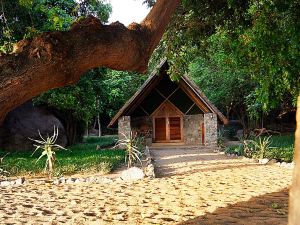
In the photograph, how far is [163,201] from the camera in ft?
22.4

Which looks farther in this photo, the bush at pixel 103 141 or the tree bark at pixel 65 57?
the bush at pixel 103 141

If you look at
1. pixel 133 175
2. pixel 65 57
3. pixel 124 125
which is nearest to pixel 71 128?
pixel 124 125

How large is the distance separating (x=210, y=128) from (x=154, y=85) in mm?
3950

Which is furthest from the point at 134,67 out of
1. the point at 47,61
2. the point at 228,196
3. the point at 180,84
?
the point at 180,84

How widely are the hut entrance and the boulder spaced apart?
18.8 feet

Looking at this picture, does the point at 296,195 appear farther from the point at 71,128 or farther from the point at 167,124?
the point at 71,128

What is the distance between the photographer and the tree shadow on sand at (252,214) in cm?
511

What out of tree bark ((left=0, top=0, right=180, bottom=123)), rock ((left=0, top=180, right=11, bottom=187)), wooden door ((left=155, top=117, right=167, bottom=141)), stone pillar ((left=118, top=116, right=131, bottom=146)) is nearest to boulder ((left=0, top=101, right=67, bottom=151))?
stone pillar ((left=118, top=116, right=131, bottom=146))

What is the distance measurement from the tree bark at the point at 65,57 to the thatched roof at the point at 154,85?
1582cm

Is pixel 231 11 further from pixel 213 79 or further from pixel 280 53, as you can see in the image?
pixel 213 79

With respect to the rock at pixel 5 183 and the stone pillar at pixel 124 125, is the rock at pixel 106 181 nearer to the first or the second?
the rock at pixel 5 183

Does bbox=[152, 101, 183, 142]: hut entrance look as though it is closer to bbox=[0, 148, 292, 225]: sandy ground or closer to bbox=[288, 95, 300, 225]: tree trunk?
bbox=[0, 148, 292, 225]: sandy ground

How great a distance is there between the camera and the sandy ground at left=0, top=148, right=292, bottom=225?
18.0ft

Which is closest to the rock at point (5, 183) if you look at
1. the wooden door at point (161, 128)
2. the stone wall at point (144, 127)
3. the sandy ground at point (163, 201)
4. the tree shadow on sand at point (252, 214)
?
the sandy ground at point (163, 201)
